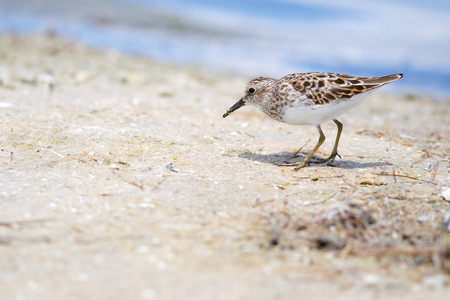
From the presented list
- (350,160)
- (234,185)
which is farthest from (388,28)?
(234,185)

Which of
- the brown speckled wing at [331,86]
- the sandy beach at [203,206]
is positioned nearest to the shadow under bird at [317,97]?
the brown speckled wing at [331,86]

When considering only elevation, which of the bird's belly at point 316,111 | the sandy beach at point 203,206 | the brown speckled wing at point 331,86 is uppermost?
the brown speckled wing at point 331,86

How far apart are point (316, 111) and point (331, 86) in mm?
338

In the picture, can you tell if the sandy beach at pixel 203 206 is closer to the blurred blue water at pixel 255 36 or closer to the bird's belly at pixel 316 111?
the bird's belly at pixel 316 111

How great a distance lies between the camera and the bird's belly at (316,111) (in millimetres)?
5453

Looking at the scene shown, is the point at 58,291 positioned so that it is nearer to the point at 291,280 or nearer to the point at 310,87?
the point at 291,280

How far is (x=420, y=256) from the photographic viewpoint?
11.0ft

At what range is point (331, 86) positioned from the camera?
552cm

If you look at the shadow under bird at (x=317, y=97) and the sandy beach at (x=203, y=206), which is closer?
the sandy beach at (x=203, y=206)

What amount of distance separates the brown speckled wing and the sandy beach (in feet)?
2.50

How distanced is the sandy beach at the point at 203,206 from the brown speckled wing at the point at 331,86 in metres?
0.76

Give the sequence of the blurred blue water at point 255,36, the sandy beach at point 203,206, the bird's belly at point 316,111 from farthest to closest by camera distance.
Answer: the blurred blue water at point 255,36 < the bird's belly at point 316,111 < the sandy beach at point 203,206

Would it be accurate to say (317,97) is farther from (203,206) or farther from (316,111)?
(203,206)

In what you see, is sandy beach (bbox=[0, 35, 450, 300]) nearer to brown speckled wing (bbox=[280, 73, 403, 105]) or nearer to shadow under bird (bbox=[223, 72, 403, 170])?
shadow under bird (bbox=[223, 72, 403, 170])
